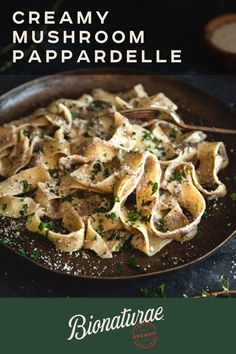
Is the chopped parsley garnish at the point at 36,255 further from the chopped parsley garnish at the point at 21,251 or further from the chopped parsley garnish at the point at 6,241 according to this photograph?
the chopped parsley garnish at the point at 6,241

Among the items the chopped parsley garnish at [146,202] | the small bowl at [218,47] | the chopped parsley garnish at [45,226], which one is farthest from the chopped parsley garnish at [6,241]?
the small bowl at [218,47]

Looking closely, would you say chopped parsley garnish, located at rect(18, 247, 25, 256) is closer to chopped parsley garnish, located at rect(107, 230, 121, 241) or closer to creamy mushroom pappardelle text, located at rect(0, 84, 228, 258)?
creamy mushroom pappardelle text, located at rect(0, 84, 228, 258)

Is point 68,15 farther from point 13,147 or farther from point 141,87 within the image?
point 13,147

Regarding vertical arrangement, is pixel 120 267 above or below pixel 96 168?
below

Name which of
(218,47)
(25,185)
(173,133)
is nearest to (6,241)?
(25,185)

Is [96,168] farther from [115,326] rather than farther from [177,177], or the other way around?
[115,326]

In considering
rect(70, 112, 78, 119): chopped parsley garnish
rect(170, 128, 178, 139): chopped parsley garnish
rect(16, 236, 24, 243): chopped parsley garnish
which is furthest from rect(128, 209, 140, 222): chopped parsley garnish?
rect(70, 112, 78, 119): chopped parsley garnish

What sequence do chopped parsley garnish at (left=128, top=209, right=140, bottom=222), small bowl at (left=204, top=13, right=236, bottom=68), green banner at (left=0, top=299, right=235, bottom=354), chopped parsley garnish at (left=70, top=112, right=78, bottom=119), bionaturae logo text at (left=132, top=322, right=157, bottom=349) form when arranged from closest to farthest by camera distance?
green banner at (left=0, top=299, right=235, bottom=354) → bionaturae logo text at (left=132, top=322, right=157, bottom=349) → chopped parsley garnish at (left=128, top=209, right=140, bottom=222) → chopped parsley garnish at (left=70, top=112, right=78, bottom=119) → small bowl at (left=204, top=13, right=236, bottom=68)
